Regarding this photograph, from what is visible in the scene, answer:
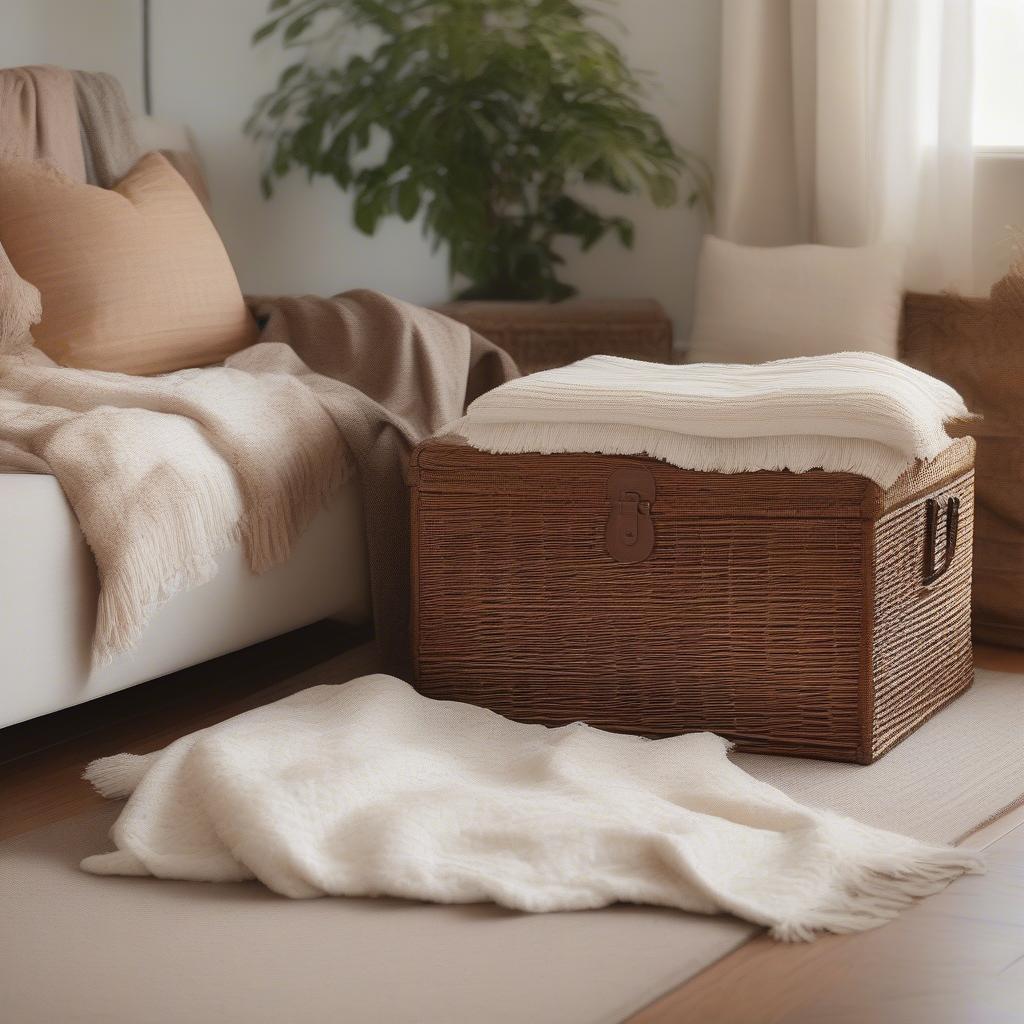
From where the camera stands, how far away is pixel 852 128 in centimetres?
285

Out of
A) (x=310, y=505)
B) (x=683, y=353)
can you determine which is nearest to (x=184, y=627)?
(x=310, y=505)

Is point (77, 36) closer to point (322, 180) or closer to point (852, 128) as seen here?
point (322, 180)

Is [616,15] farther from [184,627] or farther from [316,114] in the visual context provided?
[184,627]

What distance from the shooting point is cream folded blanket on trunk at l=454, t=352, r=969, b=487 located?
5.53 feet

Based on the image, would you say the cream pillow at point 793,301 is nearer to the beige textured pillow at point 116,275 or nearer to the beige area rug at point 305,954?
the beige textured pillow at point 116,275

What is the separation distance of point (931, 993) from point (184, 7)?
2469 mm

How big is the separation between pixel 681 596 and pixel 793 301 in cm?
107

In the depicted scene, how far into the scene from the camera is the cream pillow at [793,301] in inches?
102

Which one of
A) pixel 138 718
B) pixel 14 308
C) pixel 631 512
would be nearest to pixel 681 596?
pixel 631 512

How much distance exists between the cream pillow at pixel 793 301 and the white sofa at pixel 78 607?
99 cm

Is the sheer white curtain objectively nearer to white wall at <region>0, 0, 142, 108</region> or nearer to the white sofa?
white wall at <region>0, 0, 142, 108</region>

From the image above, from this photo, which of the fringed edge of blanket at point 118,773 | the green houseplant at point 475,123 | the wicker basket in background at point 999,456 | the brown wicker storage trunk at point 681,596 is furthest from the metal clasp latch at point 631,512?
the green houseplant at point 475,123

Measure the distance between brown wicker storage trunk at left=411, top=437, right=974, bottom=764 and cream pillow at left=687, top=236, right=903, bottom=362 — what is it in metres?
0.71

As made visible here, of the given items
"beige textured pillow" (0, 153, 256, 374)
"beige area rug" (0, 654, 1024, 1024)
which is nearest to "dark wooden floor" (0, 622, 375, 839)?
"beige area rug" (0, 654, 1024, 1024)
